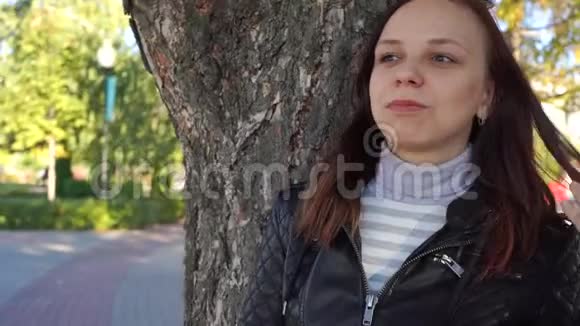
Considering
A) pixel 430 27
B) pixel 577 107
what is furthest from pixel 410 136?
pixel 577 107

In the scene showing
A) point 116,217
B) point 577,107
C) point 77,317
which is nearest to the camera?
point 577,107

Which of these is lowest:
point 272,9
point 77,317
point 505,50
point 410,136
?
point 77,317

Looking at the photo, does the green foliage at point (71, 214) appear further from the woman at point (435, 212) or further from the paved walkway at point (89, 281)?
the woman at point (435, 212)

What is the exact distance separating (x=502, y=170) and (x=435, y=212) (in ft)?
0.60

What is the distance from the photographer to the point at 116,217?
714 inches

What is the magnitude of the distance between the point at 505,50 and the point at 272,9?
2.35 ft

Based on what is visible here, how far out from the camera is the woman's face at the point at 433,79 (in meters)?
1.54

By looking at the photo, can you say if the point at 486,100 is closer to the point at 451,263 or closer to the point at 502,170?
the point at 502,170

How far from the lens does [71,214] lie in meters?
17.6

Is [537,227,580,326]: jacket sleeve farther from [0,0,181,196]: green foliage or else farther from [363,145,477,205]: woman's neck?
[0,0,181,196]: green foliage

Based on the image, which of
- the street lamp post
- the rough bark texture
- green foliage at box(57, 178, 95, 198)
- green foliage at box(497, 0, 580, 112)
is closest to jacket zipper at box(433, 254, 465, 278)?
the rough bark texture

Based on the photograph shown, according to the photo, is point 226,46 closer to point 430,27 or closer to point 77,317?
point 430,27

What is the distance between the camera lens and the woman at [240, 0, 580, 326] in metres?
1.45

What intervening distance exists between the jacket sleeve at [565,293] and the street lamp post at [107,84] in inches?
633
